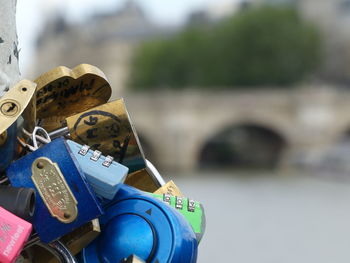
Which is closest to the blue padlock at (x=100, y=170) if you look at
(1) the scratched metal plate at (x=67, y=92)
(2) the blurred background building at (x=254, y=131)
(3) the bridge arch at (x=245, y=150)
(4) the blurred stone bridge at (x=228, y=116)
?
(1) the scratched metal plate at (x=67, y=92)

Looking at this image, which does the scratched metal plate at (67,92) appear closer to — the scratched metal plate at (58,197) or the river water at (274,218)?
the scratched metal plate at (58,197)

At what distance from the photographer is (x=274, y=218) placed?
12844 millimetres

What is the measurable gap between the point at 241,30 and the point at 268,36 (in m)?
1.25

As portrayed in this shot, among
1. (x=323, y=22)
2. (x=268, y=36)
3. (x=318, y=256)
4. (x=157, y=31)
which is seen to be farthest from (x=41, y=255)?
(x=157, y=31)

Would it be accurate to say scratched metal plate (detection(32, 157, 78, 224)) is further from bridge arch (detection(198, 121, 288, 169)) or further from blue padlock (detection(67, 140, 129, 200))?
bridge arch (detection(198, 121, 288, 169))

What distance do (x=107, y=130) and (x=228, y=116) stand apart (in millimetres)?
24641

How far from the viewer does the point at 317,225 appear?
1203 cm

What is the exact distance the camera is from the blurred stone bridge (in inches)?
982

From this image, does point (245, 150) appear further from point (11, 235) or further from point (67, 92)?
Answer: point (11, 235)

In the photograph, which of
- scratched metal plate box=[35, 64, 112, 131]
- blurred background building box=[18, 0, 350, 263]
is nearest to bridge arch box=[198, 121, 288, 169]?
blurred background building box=[18, 0, 350, 263]

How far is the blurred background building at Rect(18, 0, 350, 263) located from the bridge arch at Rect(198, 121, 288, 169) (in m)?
0.06

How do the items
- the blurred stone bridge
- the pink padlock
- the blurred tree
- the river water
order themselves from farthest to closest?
the blurred tree < the blurred stone bridge < the river water < the pink padlock

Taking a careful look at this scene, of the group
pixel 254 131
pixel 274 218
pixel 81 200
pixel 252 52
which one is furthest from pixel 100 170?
pixel 254 131

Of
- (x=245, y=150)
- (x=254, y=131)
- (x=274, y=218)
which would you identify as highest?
(x=274, y=218)
